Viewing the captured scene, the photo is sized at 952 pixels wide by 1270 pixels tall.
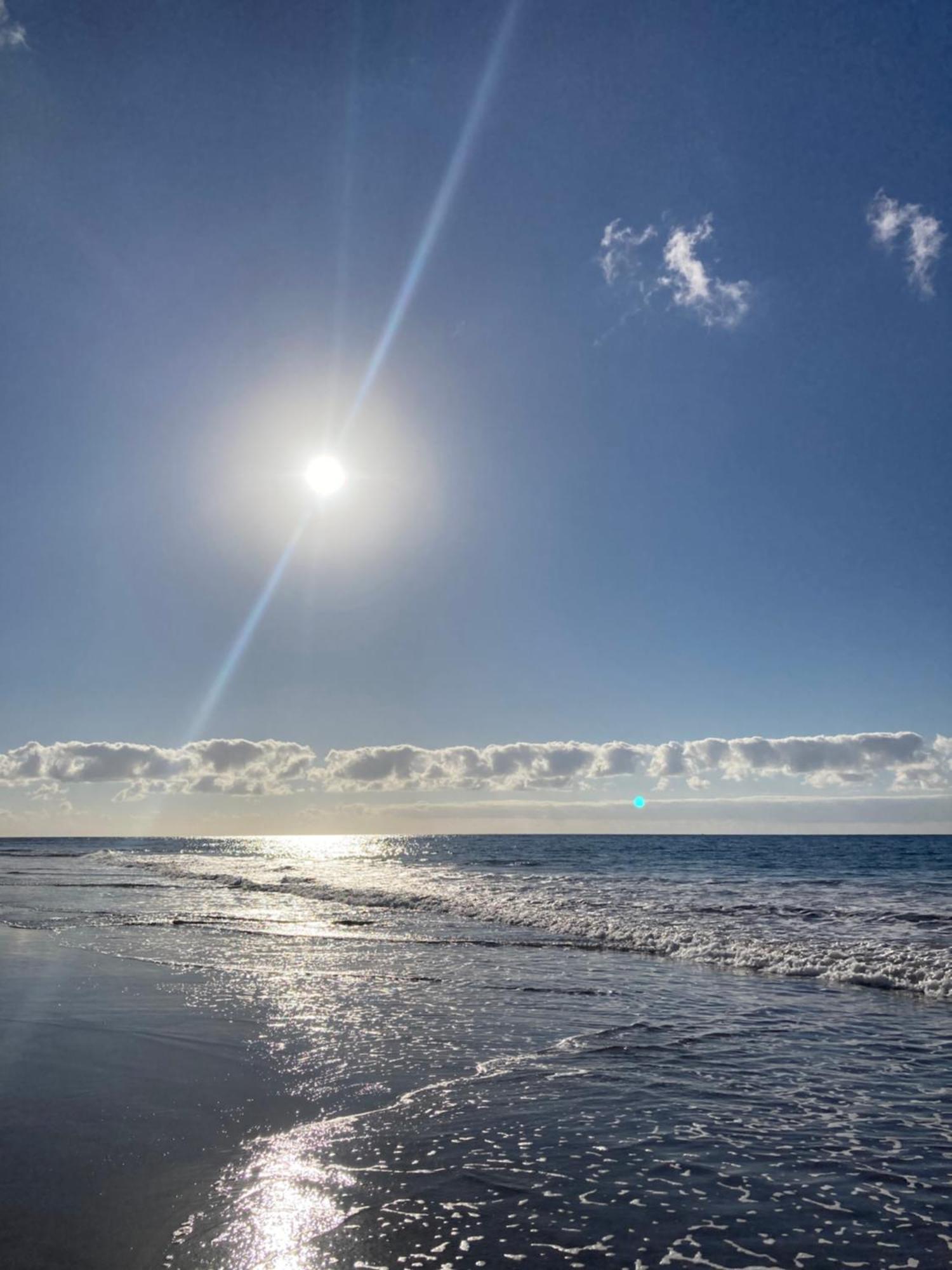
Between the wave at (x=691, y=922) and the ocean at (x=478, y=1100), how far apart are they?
20cm

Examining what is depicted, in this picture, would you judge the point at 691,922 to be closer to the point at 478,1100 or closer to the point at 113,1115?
the point at 478,1100

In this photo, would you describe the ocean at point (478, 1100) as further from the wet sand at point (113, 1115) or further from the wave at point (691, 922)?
the wave at point (691, 922)

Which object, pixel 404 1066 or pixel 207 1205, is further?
pixel 404 1066

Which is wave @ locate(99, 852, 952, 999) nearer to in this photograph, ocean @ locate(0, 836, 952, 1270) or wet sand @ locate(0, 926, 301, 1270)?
ocean @ locate(0, 836, 952, 1270)

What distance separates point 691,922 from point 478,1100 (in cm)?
1948

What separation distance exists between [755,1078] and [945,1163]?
2909 millimetres

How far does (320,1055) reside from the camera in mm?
11109

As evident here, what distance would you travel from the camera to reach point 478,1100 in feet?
30.3

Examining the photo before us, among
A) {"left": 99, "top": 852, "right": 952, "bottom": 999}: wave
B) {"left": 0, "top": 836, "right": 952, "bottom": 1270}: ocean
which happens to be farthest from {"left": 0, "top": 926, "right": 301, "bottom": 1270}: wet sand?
{"left": 99, "top": 852, "right": 952, "bottom": 999}: wave

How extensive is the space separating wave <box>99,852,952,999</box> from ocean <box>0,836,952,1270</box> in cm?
20

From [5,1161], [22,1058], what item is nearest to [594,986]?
[22,1058]

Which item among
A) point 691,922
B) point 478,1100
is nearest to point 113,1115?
point 478,1100

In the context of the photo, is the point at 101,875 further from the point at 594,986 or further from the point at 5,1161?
the point at 5,1161

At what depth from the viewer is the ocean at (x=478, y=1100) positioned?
6051mm
